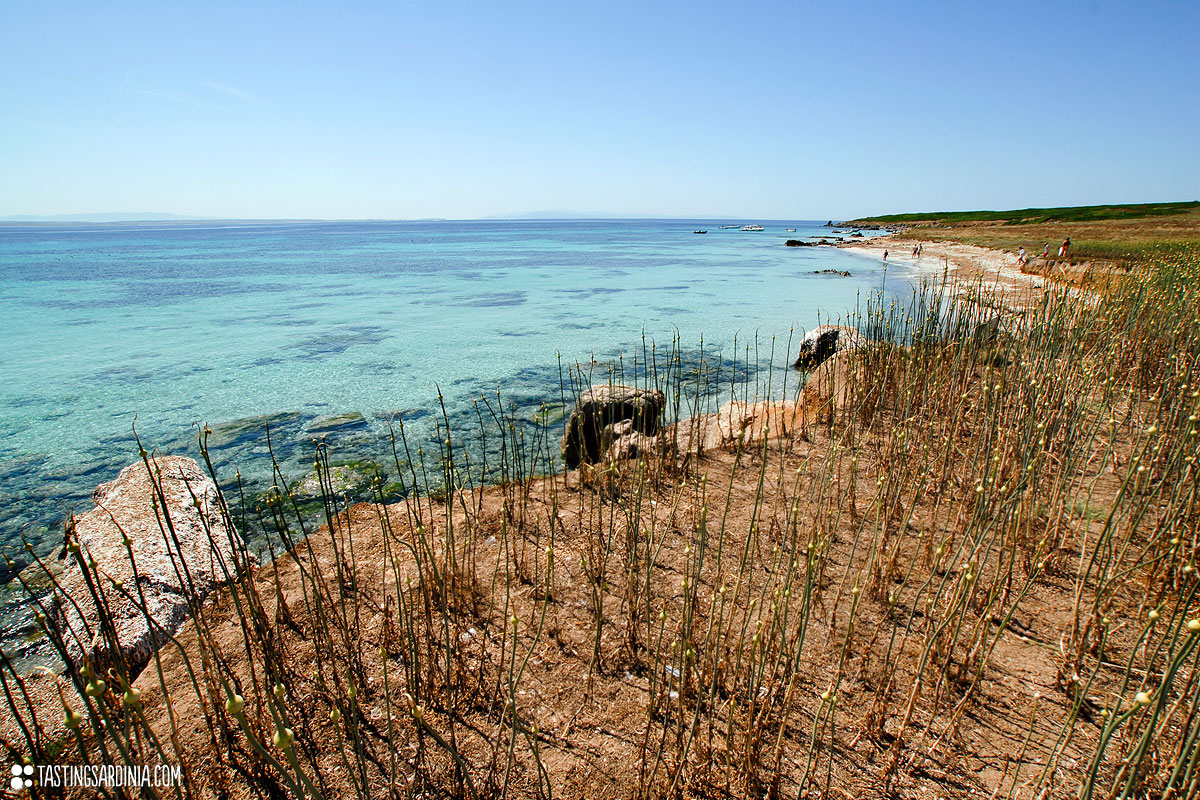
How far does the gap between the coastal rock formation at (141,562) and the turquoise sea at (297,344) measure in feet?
3.94

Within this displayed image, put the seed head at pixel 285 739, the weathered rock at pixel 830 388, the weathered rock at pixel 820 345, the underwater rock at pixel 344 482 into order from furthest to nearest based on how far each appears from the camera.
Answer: the weathered rock at pixel 820 345, the underwater rock at pixel 344 482, the weathered rock at pixel 830 388, the seed head at pixel 285 739

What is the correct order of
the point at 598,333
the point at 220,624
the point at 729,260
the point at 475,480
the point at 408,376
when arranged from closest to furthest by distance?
1. the point at 220,624
2. the point at 475,480
3. the point at 408,376
4. the point at 598,333
5. the point at 729,260

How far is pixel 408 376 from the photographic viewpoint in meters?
10.1

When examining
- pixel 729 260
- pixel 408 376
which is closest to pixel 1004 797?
pixel 408 376

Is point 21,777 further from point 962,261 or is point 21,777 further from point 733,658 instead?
point 962,261

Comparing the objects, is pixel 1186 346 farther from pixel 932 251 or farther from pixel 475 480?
pixel 932 251

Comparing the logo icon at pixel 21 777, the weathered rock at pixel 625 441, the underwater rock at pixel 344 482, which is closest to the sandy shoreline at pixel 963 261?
the weathered rock at pixel 625 441

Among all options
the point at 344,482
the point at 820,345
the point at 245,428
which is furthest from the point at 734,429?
the point at 245,428

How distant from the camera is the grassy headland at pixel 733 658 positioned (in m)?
2.00

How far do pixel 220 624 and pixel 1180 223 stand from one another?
4375 centimetres

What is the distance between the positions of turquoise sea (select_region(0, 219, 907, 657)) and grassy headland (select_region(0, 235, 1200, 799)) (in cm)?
346

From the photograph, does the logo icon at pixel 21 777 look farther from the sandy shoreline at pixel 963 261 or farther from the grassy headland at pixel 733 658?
the sandy shoreline at pixel 963 261

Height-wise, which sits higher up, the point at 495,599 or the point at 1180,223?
the point at 1180,223

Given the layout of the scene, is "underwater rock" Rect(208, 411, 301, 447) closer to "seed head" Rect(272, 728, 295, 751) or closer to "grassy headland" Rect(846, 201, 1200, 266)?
"seed head" Rect(272, 728, 295, 751)
